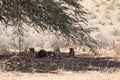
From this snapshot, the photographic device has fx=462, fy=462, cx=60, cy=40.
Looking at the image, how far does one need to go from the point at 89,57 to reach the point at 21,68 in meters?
4.10

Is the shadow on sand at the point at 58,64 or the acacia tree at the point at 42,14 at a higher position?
the acacia tree at the point at 42,14

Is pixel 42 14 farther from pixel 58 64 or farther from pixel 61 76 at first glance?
pixel 61 76

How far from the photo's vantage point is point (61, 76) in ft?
40.1

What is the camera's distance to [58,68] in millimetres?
13422

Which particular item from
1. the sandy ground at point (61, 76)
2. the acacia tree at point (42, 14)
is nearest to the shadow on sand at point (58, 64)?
the sandy ground at point (61, 76)

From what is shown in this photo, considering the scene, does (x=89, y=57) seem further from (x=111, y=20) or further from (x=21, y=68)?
(x=111, y=20)

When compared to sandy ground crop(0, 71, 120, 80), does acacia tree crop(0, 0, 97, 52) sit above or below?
above

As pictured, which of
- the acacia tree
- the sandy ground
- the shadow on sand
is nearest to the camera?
the sandy ground

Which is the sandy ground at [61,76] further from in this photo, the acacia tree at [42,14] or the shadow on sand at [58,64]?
the acacia tree at [42,14]

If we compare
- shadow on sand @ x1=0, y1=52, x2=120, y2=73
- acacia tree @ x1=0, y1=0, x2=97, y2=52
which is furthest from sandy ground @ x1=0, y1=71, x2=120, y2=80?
acacia tree @ x1=0, y1=0, x2=97, y2=52

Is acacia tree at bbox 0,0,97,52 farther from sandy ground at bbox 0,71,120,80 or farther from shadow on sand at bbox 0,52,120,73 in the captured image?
sandy ground at bbox 0,71,120,80

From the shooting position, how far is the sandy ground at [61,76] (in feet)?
38.6

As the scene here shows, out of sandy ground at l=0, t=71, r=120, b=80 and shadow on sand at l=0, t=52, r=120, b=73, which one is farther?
shadow on sand at l=0, t=52, r=120, b=73

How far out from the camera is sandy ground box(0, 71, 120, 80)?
463 inches
